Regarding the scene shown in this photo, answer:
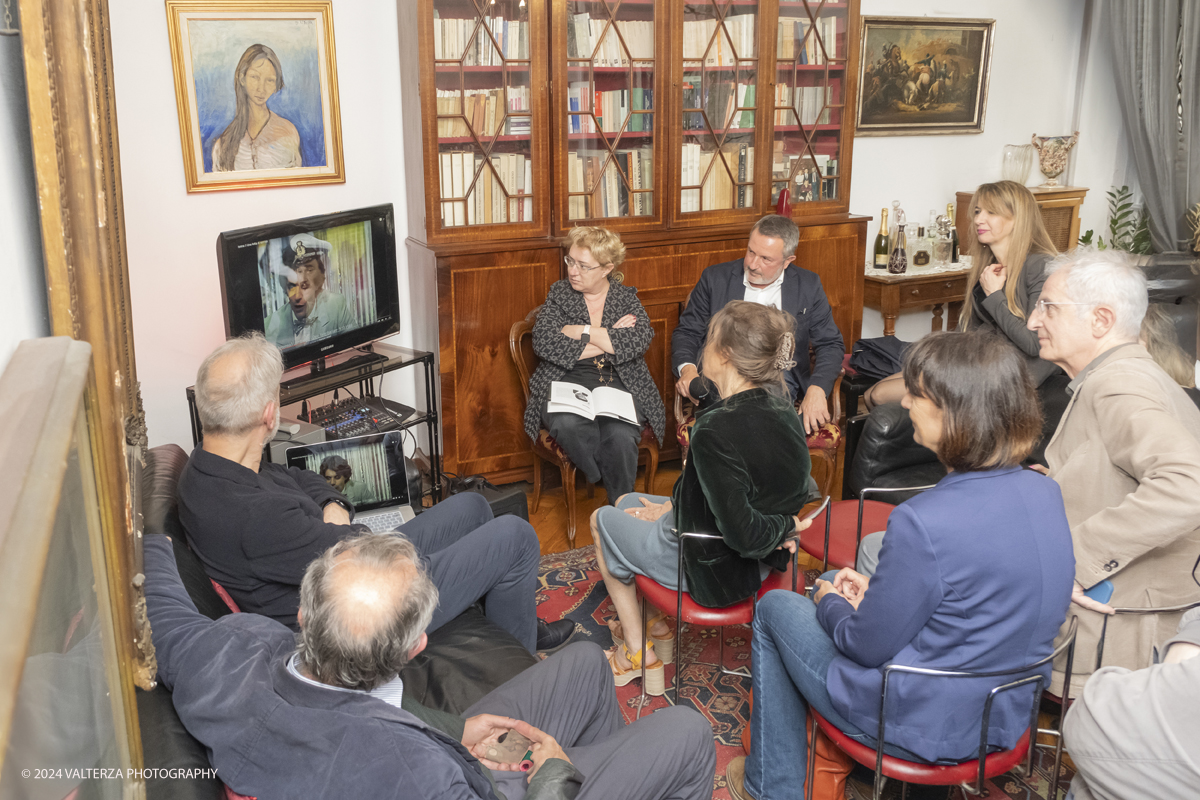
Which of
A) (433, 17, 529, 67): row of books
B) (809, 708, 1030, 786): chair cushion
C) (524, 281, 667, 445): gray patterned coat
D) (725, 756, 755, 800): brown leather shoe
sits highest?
(433, 17, 529, 67): row of books

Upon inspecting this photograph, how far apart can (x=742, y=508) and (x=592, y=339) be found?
1.75 m

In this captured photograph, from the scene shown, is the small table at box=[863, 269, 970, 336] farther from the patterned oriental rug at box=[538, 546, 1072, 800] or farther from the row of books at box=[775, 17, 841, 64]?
the patterned oriental rug at box=[538, 546, 1072, 800]

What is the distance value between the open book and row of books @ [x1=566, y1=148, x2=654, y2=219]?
0.88 m

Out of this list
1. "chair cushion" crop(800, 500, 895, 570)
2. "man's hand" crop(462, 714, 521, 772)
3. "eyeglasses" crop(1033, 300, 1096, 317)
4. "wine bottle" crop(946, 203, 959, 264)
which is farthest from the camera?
"wine bottle" crop(946, 203, 959, 264)

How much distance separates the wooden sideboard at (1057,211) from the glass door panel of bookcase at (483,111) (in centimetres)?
289

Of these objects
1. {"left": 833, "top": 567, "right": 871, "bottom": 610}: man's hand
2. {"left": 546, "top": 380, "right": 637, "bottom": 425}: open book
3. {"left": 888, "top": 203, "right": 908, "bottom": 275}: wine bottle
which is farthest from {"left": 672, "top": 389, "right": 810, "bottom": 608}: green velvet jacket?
{"left": 888, "top": 203, "right": 908, "bottom": 275}: wine bottle

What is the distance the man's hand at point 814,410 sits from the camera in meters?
3.86

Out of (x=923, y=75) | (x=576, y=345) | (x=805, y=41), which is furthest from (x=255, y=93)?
(x=923, y=75)

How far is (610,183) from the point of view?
431 centimetres

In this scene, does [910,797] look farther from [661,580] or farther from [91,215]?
[91,215]

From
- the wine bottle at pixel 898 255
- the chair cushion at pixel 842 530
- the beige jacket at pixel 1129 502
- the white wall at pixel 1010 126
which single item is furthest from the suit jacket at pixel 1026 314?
the white wall at pixel 1010 126

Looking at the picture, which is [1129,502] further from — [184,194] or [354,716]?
[184,194]

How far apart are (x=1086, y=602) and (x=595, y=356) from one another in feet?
7.54

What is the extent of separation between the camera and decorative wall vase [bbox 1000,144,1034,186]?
5727 millimetres
